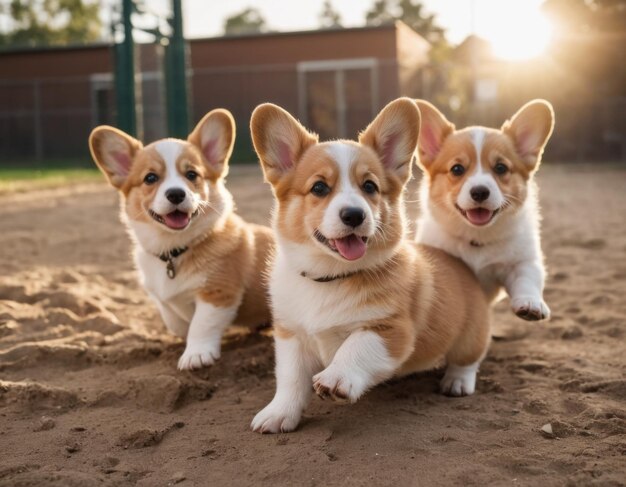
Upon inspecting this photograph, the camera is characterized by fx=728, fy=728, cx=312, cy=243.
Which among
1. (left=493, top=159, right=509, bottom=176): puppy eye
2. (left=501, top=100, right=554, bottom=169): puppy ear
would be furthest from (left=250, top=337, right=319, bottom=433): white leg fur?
(left=501, top=100, right=554, bottom=169): puppy ear

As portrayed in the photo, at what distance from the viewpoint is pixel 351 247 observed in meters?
2.99

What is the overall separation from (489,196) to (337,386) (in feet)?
5.29

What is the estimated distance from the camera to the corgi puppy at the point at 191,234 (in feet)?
13.0

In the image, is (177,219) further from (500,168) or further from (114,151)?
(500,168)

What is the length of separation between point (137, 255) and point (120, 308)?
3.12 feet

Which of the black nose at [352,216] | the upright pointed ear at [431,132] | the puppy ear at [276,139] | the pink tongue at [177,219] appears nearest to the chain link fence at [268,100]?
the upright pointed ear at [431,132]

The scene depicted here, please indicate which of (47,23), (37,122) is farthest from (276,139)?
(47,23)

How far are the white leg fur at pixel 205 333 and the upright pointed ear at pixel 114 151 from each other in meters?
0.93

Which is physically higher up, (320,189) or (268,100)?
(320,189)

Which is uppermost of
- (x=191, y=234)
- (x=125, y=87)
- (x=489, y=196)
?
(x=125, y=87)

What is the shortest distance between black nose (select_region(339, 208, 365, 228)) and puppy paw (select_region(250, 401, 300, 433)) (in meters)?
0.82

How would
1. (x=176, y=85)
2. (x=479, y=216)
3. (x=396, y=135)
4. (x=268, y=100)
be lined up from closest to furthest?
(x=396, y=135)
(x=479, y=216)
(x=176, y=85)
(x=268, y=100)

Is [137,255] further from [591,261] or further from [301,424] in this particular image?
[591,261]

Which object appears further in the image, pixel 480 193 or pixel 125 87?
pixel 125 87
